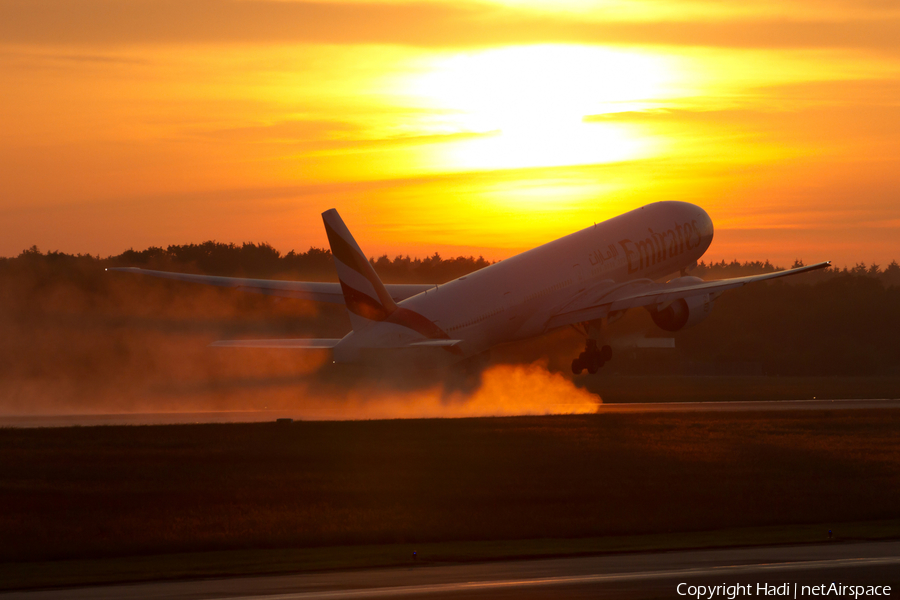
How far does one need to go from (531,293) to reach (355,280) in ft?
28.0

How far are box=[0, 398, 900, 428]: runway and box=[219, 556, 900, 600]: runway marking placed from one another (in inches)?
1215

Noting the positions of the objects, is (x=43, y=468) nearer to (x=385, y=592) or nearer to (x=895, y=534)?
(x=385, y=592)

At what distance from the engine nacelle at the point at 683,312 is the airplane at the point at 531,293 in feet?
0.16

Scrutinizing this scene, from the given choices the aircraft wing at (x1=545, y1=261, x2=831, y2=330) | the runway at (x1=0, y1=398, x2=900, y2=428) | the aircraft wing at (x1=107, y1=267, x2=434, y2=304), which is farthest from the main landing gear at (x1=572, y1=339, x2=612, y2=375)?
the aircraft wing at (x1=107, y1=267, x2=434, y2=304)

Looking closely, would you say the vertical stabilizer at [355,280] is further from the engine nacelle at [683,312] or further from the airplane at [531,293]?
the engine nacelle at [683,312]

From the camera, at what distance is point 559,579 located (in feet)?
63.5

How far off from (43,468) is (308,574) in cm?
1941

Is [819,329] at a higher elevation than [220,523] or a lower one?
higher

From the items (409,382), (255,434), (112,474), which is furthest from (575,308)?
(112,474)

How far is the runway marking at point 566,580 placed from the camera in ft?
59.0

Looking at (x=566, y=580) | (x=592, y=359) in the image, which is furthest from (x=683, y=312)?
(x=566, y=580)

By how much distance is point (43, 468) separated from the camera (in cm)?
3678

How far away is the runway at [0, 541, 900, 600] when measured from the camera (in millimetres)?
18031

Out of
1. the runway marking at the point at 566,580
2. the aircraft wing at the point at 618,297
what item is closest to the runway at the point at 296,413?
the aircraft wing at the point at 618,297
